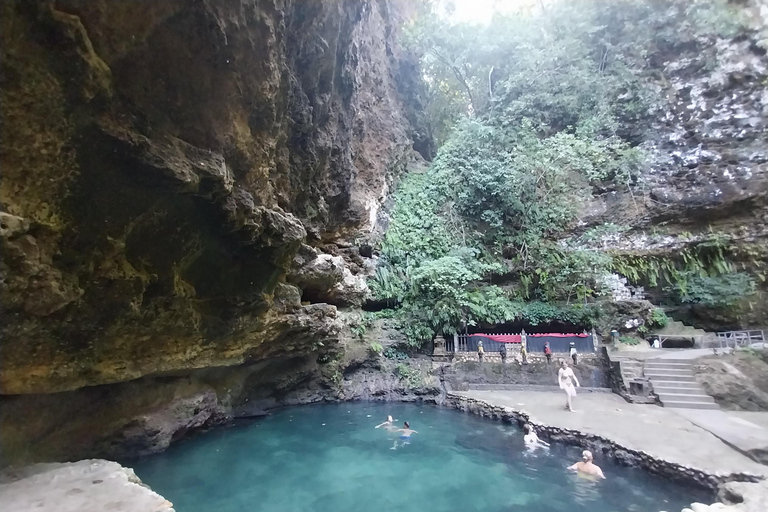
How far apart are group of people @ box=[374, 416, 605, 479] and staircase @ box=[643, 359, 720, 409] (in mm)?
4484

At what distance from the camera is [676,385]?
38.3ft

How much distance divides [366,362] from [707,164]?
17267mm

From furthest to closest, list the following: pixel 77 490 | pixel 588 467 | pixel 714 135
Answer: pixel 714 135 < pixel 588 467 < pixel 77 490

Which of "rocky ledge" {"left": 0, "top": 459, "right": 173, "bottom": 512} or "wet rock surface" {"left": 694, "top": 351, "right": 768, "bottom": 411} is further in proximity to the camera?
"wet rock surface" {"left": 694, "top": 351, "right": 768, "bottom": 411}

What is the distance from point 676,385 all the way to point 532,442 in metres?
5.49

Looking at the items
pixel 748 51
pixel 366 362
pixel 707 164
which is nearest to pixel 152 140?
pixel 366 362

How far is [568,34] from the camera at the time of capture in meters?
20.3

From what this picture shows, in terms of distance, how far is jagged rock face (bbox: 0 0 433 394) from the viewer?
164 inches

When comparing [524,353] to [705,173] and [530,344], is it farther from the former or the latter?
[705,173]

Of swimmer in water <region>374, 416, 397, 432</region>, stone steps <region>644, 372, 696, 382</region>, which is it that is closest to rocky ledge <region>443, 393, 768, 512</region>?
swimmer in water <region>374, 416, 397, 432</region>

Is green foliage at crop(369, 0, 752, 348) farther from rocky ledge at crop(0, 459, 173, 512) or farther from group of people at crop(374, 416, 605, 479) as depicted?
rocky ledge at crop(0, 459, 173, 512)

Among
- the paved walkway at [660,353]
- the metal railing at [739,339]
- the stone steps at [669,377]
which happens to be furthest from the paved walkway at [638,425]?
the metal railing at [739,339]

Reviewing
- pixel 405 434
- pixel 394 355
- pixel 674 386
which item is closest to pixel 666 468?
pixel 674 386

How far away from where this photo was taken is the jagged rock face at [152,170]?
4164mm
